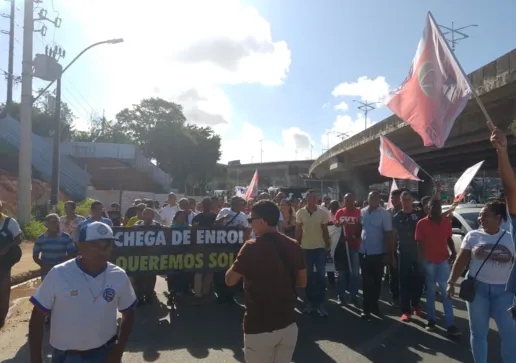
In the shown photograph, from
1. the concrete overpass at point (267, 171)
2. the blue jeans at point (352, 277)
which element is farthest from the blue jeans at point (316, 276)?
the concrete overpass at point (267, 171)

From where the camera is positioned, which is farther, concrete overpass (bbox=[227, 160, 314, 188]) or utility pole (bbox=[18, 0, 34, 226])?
concrete overpass (bbox=[227, 160, 314, 188])

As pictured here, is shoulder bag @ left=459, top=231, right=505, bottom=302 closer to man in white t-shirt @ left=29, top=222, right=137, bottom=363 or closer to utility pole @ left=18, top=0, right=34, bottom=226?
man in white t-shirt @ left=29, top=222, right=137, bottom=363

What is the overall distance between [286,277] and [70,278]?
4.76ft

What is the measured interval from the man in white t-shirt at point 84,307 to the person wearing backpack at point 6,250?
4133 millimetres

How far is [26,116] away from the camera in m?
16.3

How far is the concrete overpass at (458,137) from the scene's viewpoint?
1329cm

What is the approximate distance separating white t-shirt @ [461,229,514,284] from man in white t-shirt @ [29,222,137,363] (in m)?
3.20

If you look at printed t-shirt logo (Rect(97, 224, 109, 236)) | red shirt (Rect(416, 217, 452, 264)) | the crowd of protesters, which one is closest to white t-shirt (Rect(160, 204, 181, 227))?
the crowd of protesters

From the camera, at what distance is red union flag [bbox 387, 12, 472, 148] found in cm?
550

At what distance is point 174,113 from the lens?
74.2 meters

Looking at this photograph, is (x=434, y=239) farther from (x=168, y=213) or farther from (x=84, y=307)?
(x=168, y=213)

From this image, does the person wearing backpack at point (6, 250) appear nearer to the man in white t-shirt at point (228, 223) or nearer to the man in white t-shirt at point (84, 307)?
the man in white t-shirt at point (228, 223)

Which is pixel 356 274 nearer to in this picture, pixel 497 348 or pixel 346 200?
pixel 346 200

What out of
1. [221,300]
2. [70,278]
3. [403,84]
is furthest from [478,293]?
[221,300]
